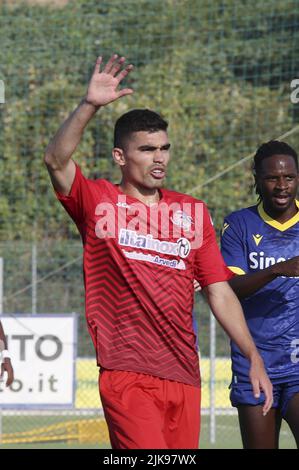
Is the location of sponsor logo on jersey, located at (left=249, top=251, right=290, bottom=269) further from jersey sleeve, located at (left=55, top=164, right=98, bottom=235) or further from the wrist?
the wrist

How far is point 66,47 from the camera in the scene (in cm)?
2127

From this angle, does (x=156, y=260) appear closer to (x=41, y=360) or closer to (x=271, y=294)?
(x=271, y=294)

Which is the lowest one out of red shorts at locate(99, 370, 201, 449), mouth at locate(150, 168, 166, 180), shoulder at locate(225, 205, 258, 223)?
red shorts at locate(99, 370, 201, 449)

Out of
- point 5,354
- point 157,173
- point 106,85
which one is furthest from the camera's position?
point 5,354

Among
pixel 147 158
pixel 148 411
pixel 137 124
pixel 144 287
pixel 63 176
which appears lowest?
pixel 148 411

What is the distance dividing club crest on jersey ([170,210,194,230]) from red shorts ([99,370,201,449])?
0.77 meters

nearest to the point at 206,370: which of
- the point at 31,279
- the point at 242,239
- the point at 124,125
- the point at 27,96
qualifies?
the point at 31,279

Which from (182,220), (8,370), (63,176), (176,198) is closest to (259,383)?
(182,220)

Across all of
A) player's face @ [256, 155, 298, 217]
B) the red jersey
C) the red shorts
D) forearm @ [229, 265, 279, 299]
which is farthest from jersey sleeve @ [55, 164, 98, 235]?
player's face @ [256, 155, 298, 217]

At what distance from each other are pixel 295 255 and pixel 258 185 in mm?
456

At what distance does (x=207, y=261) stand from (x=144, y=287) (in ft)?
1.46

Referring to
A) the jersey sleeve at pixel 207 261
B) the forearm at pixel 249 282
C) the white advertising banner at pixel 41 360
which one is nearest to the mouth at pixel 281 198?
the forearm at pixel 249 282

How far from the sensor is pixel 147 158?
18.7 feet

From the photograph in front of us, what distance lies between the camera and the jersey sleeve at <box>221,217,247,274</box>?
6707 millimetres
